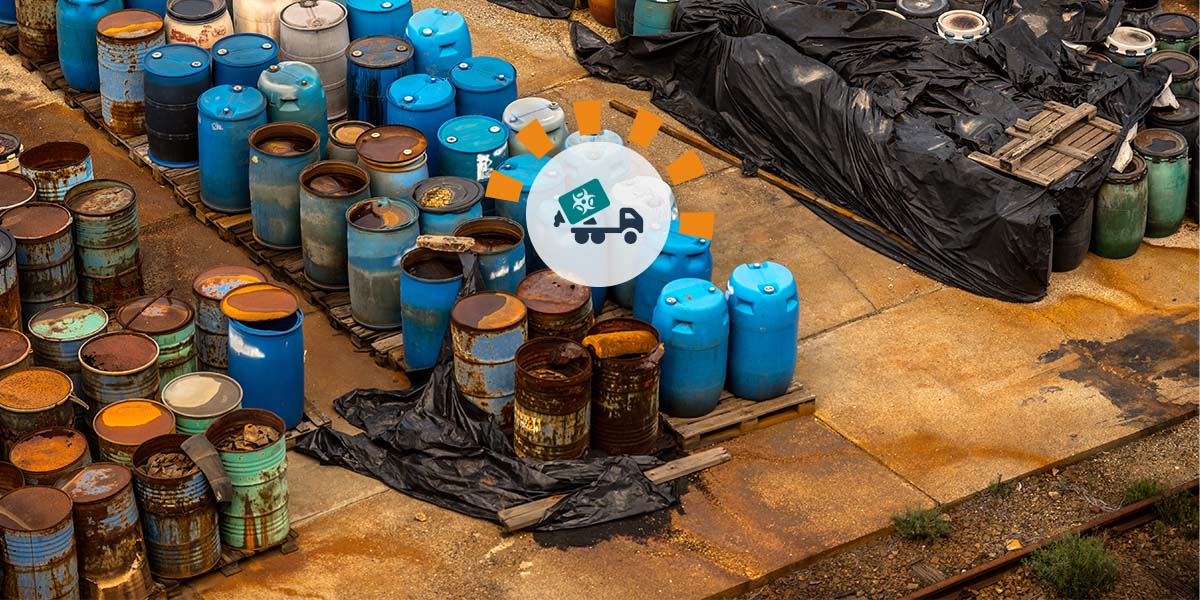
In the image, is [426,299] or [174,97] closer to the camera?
[426,299]

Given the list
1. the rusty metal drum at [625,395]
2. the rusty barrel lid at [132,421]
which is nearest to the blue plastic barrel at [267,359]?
the rusty barrel lid at [132,421]

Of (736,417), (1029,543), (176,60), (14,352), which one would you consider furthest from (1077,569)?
(176,60)

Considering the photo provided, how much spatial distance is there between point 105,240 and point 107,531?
3.13 meters

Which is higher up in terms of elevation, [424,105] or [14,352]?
[424,105]

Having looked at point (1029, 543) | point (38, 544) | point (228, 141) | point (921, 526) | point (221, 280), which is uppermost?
point (228, 141)

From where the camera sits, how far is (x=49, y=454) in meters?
9.73

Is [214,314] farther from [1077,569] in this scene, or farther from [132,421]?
[1077,569]

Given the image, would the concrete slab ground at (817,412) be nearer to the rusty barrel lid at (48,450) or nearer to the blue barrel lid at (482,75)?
the rusty barrel lid at (48,450)

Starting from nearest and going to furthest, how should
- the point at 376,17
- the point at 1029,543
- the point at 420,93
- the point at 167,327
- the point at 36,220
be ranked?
the point at 1029,543, the point at 167,327, the point at 36,220, the point at 420,93, the point at 376,17

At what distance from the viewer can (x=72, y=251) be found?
11703mm

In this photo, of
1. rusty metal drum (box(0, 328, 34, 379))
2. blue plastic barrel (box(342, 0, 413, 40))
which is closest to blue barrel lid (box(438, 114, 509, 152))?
blue plastic barrel (box(342, 0, 413, 40))

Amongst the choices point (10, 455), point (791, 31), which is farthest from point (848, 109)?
point (10, 455)

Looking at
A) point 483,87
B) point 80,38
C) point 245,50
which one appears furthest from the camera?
point 80,38

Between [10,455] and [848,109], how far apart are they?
7367 mm
